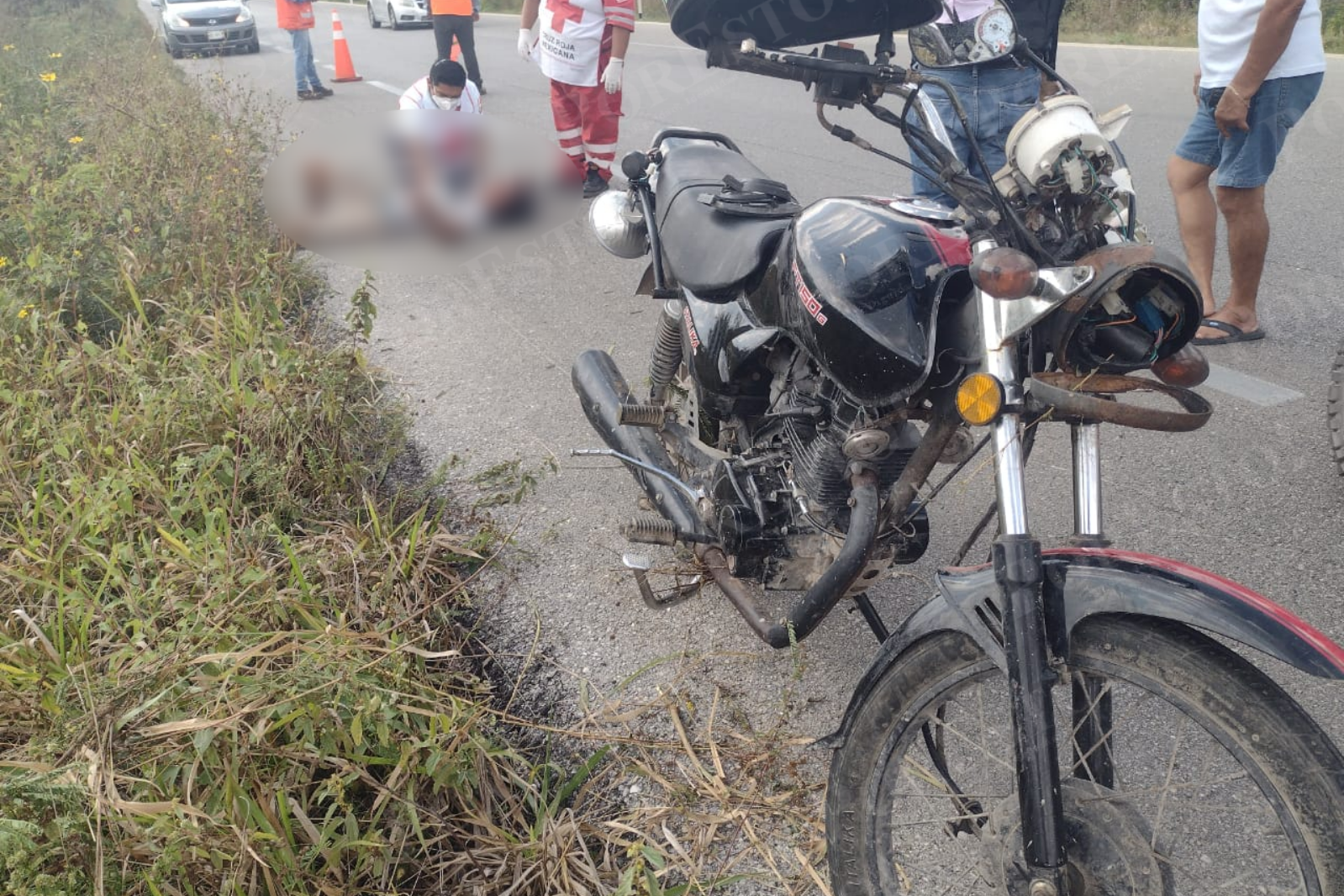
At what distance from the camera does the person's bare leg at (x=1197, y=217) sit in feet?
14.6

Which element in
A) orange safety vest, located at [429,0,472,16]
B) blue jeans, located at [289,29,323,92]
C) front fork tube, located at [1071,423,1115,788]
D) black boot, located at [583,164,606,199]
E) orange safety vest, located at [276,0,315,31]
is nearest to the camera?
front fork tube, located at [1071,423,1115,788]

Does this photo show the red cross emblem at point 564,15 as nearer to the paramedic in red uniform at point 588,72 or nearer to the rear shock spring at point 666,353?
the paramedic in red uniform at point 588,72

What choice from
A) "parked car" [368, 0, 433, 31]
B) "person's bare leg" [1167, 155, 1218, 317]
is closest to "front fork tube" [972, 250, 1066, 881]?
"person's bare leg" [1167, 155, 1218, 317]

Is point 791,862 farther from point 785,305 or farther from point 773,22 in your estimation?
point 773,22

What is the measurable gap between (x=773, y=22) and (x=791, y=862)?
1.57 m

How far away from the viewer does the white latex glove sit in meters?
6.44

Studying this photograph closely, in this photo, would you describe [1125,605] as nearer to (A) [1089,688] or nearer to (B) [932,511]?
(A) [1089,688]

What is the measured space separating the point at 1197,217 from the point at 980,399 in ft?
11.1

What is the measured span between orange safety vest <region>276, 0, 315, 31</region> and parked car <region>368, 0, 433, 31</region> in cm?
655

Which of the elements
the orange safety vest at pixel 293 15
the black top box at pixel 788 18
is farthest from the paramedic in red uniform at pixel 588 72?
the orange safety vest at pixel 293 15

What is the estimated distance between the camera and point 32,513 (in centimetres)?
288

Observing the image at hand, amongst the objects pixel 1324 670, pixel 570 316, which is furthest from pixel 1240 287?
pixel 1324 670

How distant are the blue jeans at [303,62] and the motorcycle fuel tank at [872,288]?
35.1 feet

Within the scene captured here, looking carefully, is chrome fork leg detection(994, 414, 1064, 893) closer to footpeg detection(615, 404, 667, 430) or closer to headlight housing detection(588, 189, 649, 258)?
footpeg detection(615, 404, 667, 430)
